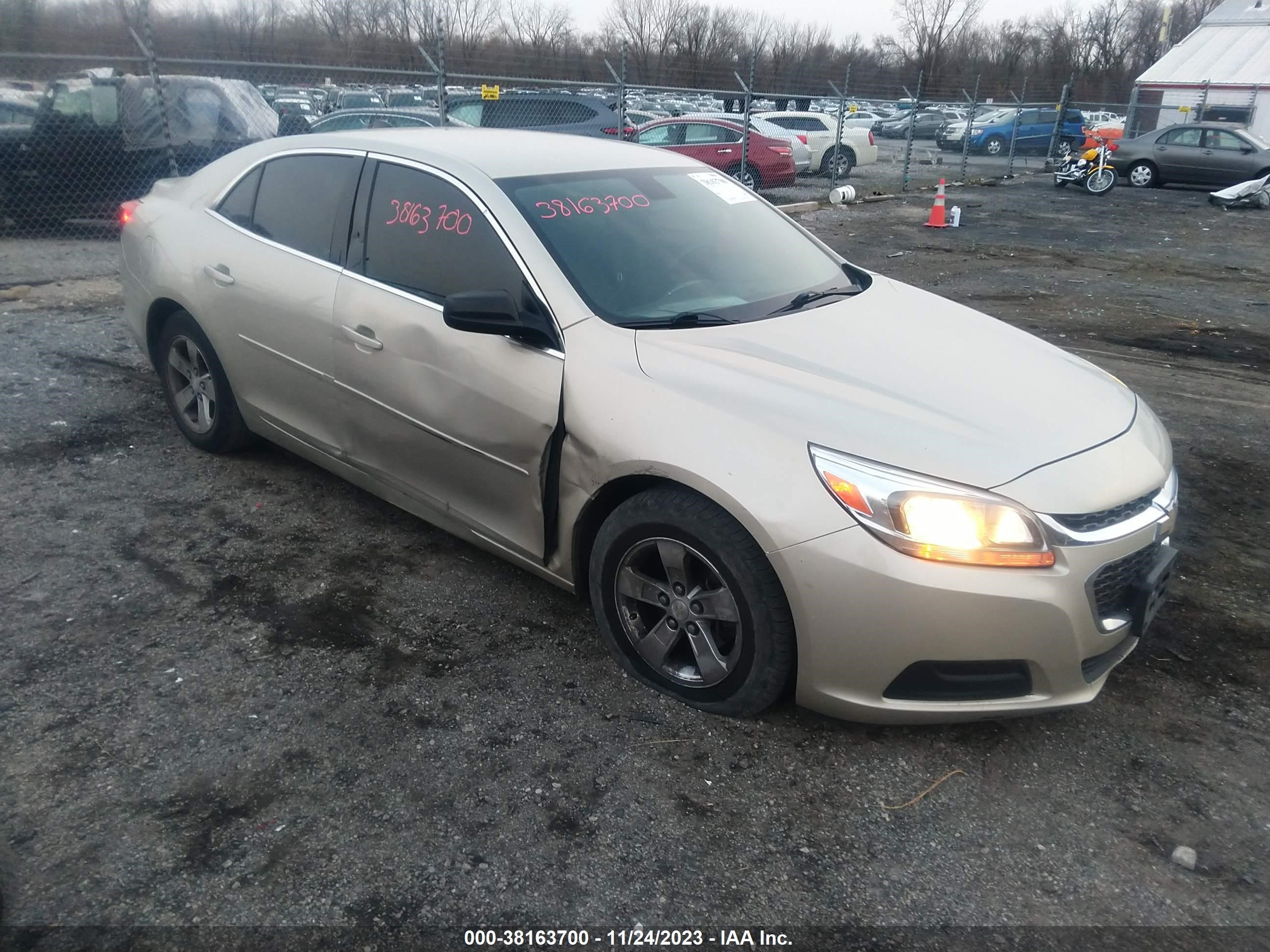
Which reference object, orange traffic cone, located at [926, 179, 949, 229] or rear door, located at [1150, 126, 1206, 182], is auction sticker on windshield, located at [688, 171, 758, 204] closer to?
orange traffic cone, located at [926, 179, 949, 229]

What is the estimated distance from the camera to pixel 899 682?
2.62m

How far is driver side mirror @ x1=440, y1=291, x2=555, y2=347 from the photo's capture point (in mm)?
3051

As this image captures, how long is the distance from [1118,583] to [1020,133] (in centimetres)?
3335

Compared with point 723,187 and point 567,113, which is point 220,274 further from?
point 567,113

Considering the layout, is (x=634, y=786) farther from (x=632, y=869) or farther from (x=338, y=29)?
(x=338, y=29)

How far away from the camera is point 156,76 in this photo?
9953mm

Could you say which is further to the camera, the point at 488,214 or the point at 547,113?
the point at 547,113

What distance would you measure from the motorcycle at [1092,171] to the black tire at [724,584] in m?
21.3

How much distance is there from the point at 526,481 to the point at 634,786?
107 centimetres

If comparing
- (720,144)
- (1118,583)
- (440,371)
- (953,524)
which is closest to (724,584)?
(953,524)

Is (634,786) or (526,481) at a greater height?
(526,481)

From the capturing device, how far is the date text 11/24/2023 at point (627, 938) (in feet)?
7.17

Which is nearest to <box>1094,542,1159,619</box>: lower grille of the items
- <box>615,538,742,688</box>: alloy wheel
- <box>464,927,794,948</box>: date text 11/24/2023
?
<box>615,538,742,688</box>: alloy wheel

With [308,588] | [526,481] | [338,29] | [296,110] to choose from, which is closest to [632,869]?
[526,481]
